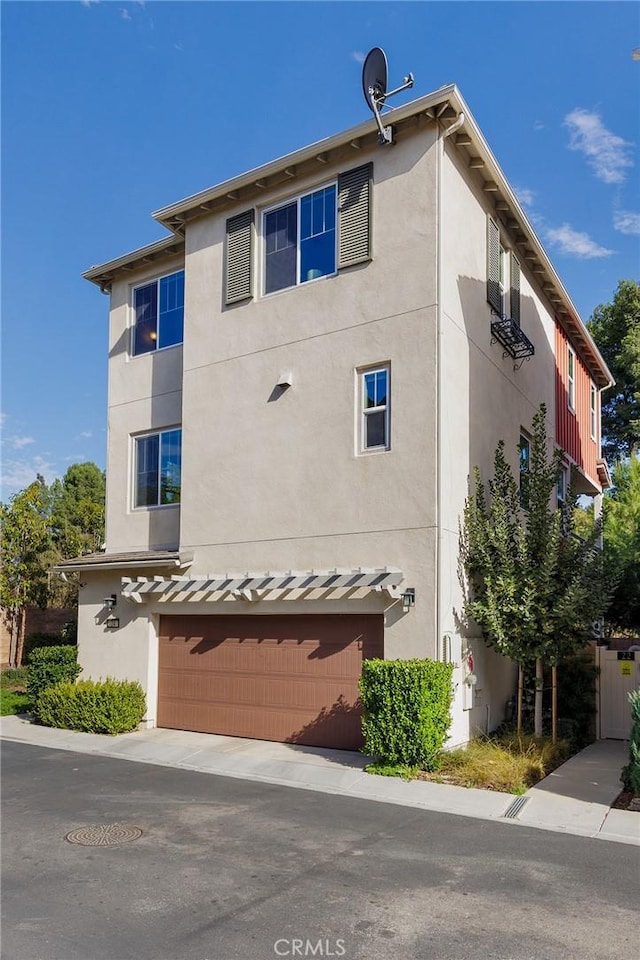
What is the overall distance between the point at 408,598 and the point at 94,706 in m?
6.36

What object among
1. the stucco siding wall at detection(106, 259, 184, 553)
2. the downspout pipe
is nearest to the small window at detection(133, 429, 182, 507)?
the stucco siding wall at detection(106, 259, 184, 553)

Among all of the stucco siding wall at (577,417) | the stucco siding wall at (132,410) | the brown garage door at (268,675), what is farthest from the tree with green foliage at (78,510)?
the stucco siding wall at (577,417)

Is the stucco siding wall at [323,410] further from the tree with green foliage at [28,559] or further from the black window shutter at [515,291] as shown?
the tree with green foliage at [28,559]

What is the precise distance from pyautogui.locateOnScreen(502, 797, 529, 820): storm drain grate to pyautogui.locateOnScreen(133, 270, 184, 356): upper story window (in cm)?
1102

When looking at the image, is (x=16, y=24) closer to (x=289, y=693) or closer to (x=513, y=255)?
(x=513, y=255)

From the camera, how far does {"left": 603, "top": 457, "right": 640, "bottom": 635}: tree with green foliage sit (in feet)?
58.6

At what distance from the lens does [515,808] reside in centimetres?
905

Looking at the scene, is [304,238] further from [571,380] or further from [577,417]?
[577,417]

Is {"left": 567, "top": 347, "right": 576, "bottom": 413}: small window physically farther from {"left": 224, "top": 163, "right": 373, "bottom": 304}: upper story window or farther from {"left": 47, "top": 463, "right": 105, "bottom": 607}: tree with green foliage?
{"left": 47, "top": 463, "right": 105, "bottom": 607}: tree with green foliage

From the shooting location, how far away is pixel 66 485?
107 feet

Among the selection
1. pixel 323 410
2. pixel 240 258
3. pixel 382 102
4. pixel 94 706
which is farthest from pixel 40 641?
pixel 382 102

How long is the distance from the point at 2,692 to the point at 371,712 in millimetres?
11704

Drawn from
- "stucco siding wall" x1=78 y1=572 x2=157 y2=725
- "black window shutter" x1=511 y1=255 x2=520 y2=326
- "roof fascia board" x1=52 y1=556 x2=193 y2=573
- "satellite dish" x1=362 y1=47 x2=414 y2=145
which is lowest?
"stucco siding wall" x1=78 y1=572 x2=157 y2=725

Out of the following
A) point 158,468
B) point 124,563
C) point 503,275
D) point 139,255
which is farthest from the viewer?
point 139,255
